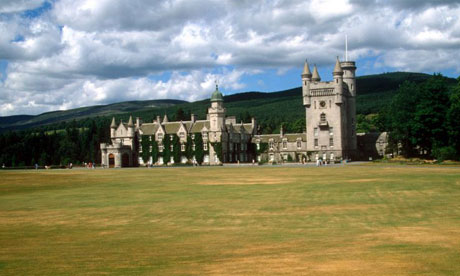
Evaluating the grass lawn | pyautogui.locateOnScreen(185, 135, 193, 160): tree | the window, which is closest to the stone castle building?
pyautogui.locateOnScreen(185, 135, 193, 160): tree

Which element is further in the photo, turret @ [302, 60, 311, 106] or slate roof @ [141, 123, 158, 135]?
slate roof @ [141, 123, 158, 135]

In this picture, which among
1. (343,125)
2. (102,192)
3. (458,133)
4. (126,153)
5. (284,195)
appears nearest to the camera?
(284,195)

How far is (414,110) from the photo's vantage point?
289 ft

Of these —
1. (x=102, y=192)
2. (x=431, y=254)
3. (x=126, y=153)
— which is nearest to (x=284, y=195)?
(x=102, y=192)

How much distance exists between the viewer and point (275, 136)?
11394cm

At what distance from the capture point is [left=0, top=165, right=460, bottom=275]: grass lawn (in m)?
12.8

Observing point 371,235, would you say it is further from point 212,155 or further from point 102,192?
point 212,155

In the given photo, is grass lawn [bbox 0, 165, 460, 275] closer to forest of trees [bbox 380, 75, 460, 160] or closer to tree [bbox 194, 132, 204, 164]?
forest of trees [bbox 380, 75, 460, 160]

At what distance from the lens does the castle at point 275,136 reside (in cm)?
10356

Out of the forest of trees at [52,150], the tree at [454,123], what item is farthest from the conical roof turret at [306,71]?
the forest of trees at [52,150]

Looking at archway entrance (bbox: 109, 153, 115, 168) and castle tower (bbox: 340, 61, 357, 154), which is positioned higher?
castle tower (bbox: 340, 61, 357, 154)

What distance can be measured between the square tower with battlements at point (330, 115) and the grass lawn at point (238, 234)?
72442 millimetres

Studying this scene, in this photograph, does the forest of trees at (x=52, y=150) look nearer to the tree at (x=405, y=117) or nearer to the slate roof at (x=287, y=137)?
the slate roof at (x=287, y=137)

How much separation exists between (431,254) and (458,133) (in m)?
70.0
